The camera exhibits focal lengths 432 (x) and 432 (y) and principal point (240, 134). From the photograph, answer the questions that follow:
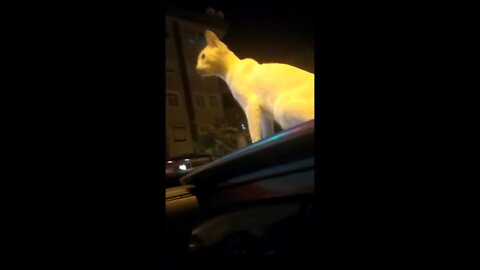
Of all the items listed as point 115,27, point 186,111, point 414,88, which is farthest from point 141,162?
point 414,88

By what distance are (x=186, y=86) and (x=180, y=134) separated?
0.08 m

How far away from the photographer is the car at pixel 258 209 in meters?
0.57

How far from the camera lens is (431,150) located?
2.11ft

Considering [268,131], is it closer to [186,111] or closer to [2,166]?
[186,111]

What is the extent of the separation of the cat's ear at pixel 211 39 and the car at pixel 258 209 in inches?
10.4

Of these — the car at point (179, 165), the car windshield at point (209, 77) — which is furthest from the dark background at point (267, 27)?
the car at point (179, 165)

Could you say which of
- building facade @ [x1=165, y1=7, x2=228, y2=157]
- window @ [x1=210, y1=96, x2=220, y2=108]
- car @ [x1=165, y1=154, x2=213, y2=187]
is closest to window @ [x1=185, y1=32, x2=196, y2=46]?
building facade @ [x1=165, y1=7, x2=228, y2=157]

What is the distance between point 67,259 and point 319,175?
1.30 ft

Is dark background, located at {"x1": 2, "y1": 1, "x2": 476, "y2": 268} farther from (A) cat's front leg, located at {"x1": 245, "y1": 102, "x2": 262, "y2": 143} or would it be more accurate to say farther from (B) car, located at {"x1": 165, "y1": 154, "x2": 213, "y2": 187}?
(A) cat's front leg, located at {"x1": 245, "y1": 102, "x2": 262, "y2": 143}

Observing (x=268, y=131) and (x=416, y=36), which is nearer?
(x=416, y=36)

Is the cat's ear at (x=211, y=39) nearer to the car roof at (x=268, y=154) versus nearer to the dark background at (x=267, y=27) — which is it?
the dark background at (x=267, y=27)

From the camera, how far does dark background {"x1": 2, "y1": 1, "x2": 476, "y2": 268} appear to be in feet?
2.07

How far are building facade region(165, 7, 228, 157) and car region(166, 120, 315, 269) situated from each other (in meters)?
0.10

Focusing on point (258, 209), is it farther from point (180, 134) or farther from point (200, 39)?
point (200, 39)
